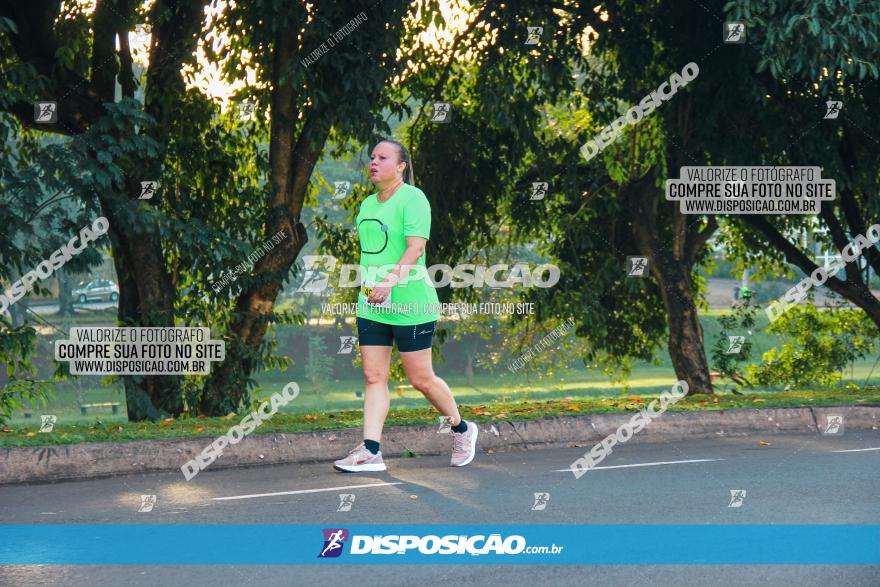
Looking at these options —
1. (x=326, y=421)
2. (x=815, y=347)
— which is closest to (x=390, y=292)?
(x=326, y=421)

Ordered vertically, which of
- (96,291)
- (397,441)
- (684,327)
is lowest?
(96,291)

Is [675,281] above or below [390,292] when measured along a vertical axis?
below

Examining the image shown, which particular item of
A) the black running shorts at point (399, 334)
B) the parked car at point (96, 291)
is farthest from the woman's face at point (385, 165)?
the parked car at point (96, 291)

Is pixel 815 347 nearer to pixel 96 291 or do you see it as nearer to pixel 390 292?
pixel 390 292

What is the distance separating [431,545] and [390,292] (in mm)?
2037

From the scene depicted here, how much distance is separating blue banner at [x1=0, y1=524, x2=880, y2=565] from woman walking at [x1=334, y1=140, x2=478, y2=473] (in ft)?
5.42

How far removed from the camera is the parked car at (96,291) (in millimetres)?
56078

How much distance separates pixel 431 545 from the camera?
5449 millimetres

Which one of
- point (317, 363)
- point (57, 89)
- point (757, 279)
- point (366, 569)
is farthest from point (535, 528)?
point (317, 363)

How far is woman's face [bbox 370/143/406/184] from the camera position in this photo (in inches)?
283

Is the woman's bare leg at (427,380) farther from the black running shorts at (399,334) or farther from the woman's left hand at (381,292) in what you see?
the woman's left hand at (381,292)

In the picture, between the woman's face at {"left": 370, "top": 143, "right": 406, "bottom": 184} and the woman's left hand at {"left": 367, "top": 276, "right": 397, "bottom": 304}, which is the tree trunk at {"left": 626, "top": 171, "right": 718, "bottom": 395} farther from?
the woman's left hand at {"left": 367, "top": 276, "right": 397, "bottom": 304}

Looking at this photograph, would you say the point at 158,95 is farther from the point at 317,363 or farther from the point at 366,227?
the point at 317,363

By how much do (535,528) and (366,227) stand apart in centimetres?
243
